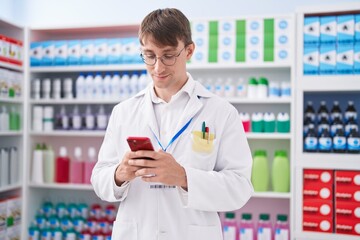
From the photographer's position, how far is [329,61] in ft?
10.5

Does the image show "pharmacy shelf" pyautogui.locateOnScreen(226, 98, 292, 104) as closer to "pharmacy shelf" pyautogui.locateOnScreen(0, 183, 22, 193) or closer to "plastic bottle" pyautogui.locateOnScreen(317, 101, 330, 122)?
"plastic bottle" pyautogui.locateOnScreen(317, 101, 330, 122)

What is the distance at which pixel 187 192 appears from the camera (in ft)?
4.67

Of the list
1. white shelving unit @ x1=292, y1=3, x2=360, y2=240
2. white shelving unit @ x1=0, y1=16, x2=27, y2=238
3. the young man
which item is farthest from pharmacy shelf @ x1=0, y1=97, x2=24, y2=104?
white shelving unit @ x1=292, y1=3, x2=360, y2=240

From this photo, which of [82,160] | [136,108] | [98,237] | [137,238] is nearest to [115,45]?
[82,160]

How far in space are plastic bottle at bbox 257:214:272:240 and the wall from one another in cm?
185

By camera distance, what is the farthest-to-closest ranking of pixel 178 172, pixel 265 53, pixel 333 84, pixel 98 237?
pixel 98 237, pixel 265 53, pixel 333 84, pixel 178 172

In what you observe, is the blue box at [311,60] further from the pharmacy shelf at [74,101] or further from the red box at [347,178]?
the pharmacy shelf at [74,101]

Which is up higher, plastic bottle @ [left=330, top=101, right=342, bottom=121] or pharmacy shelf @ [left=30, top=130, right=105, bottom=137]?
plastic bottle @ [left=330, top=101, right=342, bottom=121]

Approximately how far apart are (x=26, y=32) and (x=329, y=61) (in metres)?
2.73

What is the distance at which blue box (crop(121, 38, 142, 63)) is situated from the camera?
3.70 metres

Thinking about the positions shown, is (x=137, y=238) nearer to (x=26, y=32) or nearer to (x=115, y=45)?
(x=115, y=45)

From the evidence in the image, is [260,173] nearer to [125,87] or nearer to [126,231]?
[125,87]

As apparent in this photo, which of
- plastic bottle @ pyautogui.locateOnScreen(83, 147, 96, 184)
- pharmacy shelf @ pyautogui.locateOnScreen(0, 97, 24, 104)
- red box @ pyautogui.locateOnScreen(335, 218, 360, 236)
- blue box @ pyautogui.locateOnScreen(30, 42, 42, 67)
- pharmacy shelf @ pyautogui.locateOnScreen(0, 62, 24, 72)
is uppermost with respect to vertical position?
blue box @ pyautogui.locateOnScreen(30, 42, 42, 67)

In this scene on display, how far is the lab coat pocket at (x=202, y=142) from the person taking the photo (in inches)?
58.6
